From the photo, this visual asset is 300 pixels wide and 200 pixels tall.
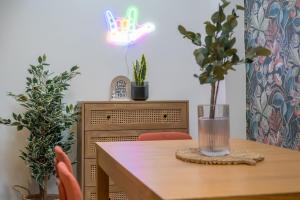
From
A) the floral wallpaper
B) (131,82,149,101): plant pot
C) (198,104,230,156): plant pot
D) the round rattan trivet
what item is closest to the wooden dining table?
the round rattan trivet

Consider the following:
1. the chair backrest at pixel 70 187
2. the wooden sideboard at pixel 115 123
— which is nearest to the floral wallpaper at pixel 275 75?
the wooden sideboard at pixel 115 123

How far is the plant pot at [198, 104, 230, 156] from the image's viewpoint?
5.68 ft

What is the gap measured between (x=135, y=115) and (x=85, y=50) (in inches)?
35.6

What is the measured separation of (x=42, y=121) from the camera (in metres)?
3.41

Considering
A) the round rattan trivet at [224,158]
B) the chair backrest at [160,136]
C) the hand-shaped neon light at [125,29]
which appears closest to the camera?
the round rattan trivet at [224,158]

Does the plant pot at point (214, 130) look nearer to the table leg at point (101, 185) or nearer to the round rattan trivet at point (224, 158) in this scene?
the round rattan trivet at point (224, 158)

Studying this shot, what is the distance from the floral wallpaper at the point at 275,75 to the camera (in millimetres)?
3242

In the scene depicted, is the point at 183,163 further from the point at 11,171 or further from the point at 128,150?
the point at 11,171

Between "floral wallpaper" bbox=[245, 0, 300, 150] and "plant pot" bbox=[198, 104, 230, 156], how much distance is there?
1670 mm

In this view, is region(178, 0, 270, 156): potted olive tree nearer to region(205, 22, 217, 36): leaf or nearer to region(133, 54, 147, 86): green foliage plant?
region(205, 22, 217, 36): leaf

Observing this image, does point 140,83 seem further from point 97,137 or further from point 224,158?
point 224,158

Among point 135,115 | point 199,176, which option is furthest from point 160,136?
point 199,176

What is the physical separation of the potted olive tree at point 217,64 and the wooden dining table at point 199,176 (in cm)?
18

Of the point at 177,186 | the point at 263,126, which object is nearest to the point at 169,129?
the point at 263,126
